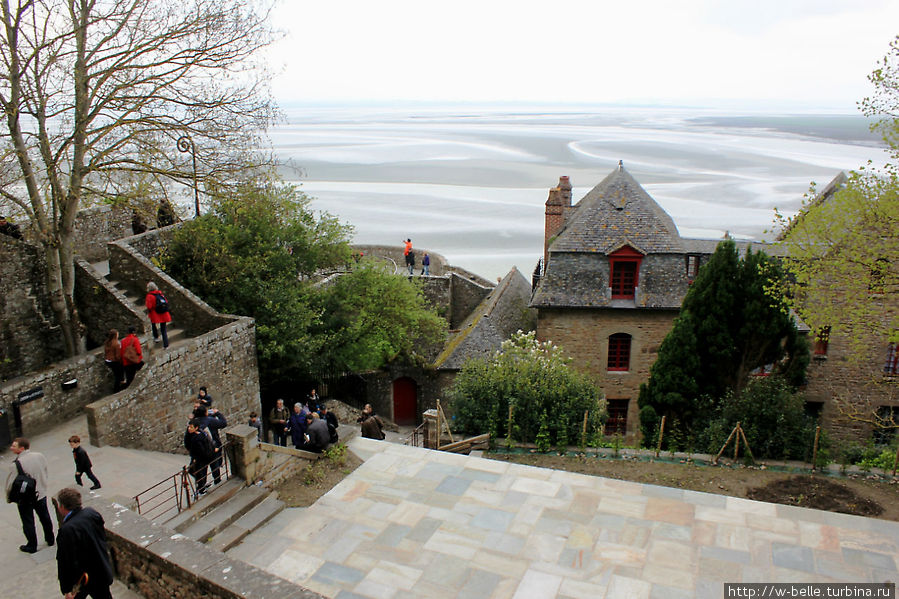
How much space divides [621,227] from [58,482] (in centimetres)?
1806

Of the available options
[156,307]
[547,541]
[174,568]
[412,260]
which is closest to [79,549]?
[174,568]

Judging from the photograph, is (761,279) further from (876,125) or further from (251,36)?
(251,36)

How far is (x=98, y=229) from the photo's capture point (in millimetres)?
20203

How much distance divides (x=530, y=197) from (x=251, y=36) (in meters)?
60.0

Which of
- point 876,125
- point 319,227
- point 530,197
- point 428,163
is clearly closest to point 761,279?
point 876,125

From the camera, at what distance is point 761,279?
56.1ft

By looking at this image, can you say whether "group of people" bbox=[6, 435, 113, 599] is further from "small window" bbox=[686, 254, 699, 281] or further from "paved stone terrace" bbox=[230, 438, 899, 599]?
"small window" bbox=[686, 254, 699, 281]

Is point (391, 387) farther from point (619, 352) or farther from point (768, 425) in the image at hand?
point (768, 425)

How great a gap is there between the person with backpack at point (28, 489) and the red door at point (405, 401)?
54.8ft

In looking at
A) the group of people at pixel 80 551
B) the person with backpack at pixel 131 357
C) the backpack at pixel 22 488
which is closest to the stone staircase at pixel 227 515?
the backpack at pixel 22 488

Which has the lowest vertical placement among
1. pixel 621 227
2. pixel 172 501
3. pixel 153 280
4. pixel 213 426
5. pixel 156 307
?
pixel 172 501

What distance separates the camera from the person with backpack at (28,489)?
822cm

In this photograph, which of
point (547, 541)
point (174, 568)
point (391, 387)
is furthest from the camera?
point (391, 387)

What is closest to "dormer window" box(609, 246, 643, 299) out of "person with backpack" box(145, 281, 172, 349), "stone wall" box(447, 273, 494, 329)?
"stone wall" box(447, 273, 494, 329)
